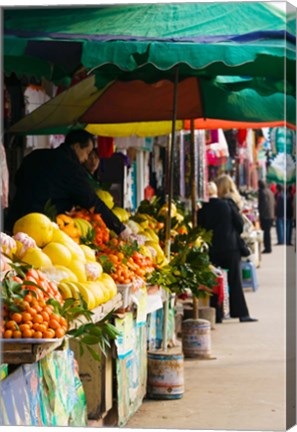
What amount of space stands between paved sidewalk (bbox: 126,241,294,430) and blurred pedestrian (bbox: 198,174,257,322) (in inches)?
10.7

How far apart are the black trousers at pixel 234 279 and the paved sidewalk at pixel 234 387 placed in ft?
0.57

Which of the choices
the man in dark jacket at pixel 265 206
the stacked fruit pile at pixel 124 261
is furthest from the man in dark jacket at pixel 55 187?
the man in dark jacket at pixel 265 206

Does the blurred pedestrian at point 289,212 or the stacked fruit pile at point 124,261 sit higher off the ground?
the blurred pedestrian at point 289,212

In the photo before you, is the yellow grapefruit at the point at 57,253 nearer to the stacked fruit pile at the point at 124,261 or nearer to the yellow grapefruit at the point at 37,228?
the yellow grapefruit at the point at 37,228

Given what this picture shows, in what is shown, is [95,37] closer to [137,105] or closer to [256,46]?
[256,46]

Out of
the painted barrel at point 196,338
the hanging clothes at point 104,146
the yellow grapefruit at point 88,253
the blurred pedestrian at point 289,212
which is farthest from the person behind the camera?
the hanging clothes at point 104,146

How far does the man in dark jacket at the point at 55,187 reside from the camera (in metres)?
7.66

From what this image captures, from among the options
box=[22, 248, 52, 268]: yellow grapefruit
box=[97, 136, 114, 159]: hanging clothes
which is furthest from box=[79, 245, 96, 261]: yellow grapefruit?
box=[97, 136, 114, 159]: hanging clothes

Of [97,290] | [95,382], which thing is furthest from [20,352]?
[95,382]

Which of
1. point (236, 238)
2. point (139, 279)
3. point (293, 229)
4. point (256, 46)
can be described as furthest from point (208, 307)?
point (293, 229)

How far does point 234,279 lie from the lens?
498 inches

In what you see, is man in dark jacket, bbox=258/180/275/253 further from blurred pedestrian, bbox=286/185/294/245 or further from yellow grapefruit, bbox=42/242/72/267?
blurred pedestrian, bbox=286/185/294/245

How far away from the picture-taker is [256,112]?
9.84m

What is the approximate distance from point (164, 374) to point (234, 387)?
864 millimetres
